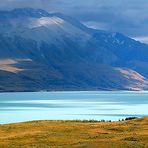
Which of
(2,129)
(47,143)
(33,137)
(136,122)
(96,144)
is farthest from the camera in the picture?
(136,122)

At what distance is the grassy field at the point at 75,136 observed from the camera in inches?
2488

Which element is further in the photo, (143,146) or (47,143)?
(47,143)

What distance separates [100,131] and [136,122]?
13982mm

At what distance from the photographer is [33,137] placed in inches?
2815

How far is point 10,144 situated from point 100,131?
20.2 m

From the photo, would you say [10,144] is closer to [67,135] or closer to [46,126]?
[67,135]

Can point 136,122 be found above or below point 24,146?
above

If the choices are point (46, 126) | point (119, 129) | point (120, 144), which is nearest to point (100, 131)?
point (119, 129)

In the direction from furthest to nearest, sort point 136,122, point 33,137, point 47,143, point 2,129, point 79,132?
1. point 136,122
2. point 2,129
3. point 79,132
4. point 33,137
5. point 47,143

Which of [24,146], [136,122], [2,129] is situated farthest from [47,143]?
[136,122]

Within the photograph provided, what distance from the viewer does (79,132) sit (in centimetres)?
7756

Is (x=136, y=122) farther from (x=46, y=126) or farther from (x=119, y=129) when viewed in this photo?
(x=46, y=126)

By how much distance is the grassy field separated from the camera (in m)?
63.2

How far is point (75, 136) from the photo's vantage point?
73.1 meters
